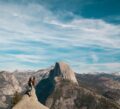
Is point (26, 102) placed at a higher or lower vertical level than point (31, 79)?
lower

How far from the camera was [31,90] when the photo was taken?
73188mm

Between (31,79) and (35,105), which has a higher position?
(31,79)

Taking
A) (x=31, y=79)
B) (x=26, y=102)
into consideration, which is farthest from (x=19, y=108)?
(x=31, y=79)

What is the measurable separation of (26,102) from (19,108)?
6.91 ft

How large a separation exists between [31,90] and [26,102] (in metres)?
2.91

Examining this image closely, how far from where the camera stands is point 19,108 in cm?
7175

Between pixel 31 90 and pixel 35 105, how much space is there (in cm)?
387

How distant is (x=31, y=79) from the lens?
7100cm

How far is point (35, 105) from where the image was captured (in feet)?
244

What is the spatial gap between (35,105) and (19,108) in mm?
4272

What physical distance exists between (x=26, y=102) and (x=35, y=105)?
8.89 ft

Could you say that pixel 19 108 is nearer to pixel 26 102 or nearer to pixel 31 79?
pixel 26 102

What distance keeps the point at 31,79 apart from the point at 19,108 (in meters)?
7.10

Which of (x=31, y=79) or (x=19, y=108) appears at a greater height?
(x=31, y=79)
